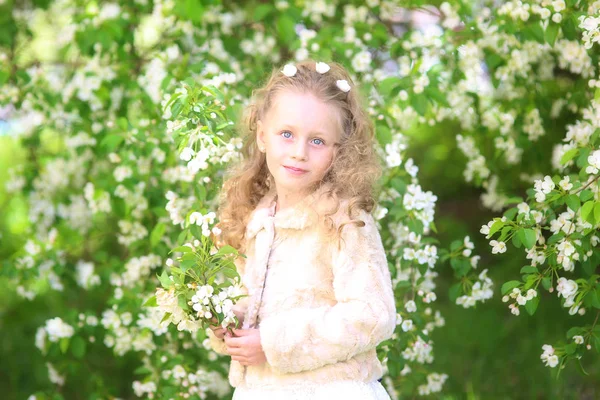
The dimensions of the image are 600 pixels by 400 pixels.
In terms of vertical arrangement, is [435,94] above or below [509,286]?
above

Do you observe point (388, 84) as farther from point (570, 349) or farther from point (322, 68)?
point (570, 349)

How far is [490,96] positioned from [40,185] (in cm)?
206

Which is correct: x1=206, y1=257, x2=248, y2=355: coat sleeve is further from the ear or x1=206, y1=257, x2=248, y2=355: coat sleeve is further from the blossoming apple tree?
the ear

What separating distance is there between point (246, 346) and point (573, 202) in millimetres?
974

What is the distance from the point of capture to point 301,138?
1.95 metres

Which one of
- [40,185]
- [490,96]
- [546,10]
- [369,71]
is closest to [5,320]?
[40,185]

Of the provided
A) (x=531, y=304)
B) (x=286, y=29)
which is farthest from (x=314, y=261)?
(x=286, y=29)

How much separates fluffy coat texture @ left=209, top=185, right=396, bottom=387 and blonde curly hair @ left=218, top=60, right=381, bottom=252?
0.05 metres

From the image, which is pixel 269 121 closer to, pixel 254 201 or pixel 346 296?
pixel 254 201

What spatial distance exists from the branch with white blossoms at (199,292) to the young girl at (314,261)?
77 mm

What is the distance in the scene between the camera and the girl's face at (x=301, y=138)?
1953mm

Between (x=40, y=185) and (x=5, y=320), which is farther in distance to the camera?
(x=5, y=320)

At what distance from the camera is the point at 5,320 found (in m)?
4.18

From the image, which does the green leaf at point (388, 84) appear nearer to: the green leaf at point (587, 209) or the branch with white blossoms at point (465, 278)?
the branch with white blossoms at point (465, 278)
